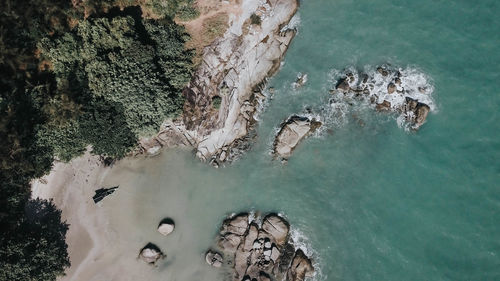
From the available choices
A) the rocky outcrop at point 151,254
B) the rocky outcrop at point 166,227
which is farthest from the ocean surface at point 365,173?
the rocky outcrop at point 166,227

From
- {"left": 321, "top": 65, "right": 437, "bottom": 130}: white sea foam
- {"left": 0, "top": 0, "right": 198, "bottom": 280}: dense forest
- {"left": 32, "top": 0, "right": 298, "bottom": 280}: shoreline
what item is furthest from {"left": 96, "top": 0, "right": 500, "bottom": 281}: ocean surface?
{"left": 0, "top": 0, "right": 198, "bottom": 280}: dense forest

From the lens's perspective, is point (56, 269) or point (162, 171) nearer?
point (56, 269)

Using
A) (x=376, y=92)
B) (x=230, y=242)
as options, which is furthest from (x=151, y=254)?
(x=376, y=92)

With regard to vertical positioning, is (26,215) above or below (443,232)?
below

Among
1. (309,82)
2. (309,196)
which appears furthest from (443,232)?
(309,82)

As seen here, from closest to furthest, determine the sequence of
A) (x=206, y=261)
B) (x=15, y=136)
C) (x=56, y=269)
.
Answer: (x=15, y=136) < (x=56, y=269) < (x=206, y=261)

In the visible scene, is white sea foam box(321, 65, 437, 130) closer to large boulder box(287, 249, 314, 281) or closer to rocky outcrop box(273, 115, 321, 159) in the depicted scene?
rocky outcrop box(273, 115, 321, 159)

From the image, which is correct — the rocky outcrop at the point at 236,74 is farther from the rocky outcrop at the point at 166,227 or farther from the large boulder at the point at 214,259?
the large boulder at the point at 214,259

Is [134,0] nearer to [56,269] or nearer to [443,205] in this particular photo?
[56,269]
